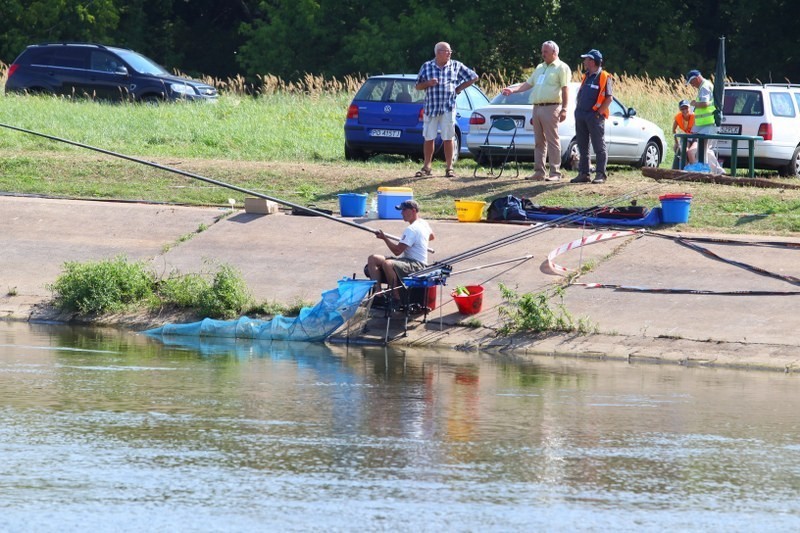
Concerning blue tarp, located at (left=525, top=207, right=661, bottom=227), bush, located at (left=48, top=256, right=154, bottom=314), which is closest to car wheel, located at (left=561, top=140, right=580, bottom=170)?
blue tarp, located at (left=525, top=207, right=661, bottom=227)

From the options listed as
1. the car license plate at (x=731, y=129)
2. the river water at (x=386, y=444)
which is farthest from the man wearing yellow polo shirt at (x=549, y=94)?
the river water at (x=386, y=444)

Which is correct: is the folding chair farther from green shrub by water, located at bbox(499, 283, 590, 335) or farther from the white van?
green shrub by water, located at bbox(499, 283, 590, 335)

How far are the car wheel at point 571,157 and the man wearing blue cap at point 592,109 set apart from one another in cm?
212

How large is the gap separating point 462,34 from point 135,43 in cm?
1306

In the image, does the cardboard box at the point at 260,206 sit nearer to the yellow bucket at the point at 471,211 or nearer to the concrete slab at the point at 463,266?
the concrete slab at the point at 463,266

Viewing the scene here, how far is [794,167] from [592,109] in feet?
17.3

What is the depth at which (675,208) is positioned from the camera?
1714 centimetres

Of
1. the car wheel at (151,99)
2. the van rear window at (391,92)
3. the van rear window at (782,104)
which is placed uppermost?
the car wheel at (151,99)

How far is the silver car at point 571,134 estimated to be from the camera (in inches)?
833

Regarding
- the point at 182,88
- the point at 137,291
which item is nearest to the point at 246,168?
the point at 137,291

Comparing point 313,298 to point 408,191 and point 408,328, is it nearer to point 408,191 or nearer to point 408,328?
point 408,328

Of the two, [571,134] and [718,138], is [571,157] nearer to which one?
[571,134]

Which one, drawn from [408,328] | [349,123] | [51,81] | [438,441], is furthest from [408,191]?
[51,81]

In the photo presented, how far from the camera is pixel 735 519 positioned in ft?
25.1
